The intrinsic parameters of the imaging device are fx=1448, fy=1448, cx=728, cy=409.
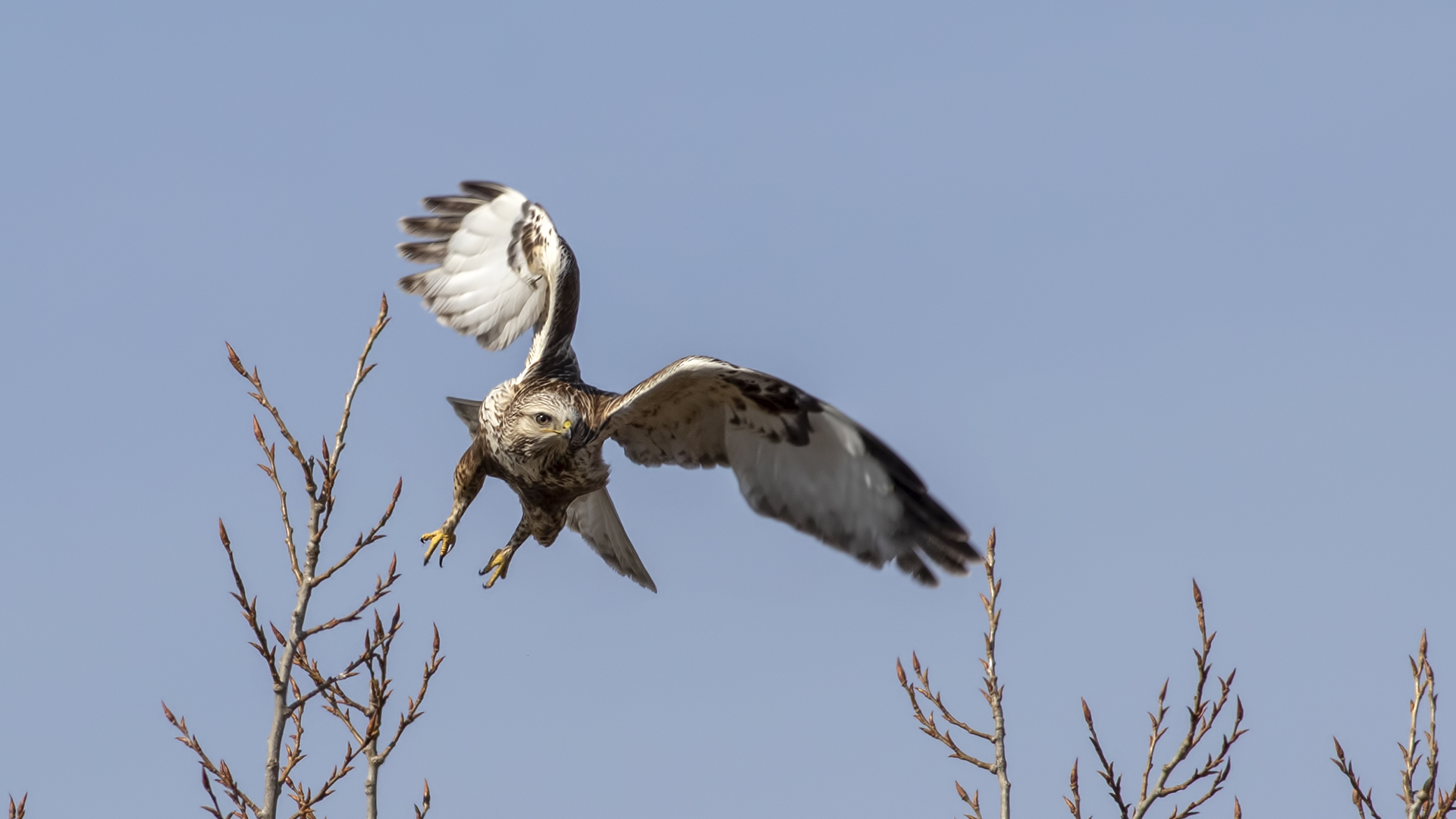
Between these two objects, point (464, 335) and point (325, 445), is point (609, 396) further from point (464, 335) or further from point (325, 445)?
point (325, 445)

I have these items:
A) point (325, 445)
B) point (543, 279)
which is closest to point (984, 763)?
point (325, 445)

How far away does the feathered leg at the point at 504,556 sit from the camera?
26.0ft

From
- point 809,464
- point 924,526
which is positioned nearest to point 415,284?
point 809,464

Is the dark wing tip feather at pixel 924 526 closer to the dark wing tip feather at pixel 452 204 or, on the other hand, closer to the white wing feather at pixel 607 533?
the white wing feather at pixel 607 533

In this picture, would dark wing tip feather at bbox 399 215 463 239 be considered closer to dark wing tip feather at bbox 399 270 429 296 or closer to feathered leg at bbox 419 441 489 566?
dark wing tip feather at bbox 399 270 429 296

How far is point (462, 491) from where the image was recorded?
25.8 feet

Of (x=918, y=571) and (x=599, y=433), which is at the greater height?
(x=599, y=433)

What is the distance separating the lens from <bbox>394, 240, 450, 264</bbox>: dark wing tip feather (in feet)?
31.0

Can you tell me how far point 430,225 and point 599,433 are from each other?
2.75 meters

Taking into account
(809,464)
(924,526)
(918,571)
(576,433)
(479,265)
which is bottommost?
(918,571)

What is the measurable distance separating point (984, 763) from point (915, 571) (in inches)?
80.2

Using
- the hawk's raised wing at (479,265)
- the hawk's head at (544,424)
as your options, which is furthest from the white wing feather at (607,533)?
the hawk's raised wing at (479,265)

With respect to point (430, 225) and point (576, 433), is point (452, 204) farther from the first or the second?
point (576, 433)

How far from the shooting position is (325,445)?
4.71 metres
